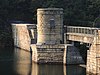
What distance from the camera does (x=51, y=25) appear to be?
52406 mm

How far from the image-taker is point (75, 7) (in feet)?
244

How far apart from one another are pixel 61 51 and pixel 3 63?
698 centimetres

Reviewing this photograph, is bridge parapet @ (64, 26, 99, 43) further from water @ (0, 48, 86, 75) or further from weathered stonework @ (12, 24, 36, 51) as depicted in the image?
weathered stonework @ (12, 24, 36, 51)

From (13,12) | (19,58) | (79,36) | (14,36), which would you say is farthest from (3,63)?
(13,12)

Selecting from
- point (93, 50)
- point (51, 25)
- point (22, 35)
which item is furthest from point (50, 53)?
point (22, 35)

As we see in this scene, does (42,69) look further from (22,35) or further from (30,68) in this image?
(22,35)

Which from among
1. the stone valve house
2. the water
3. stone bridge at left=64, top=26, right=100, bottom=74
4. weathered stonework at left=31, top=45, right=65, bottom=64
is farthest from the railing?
the water

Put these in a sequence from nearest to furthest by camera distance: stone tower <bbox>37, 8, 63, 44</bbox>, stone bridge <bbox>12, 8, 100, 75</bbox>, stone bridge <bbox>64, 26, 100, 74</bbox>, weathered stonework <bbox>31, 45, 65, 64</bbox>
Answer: stone bridge <bbox>64, 26, 100, 74</bbox>, stone bridge <bbox>12, 8, 100, 75</bbox>, weathered stonework <bbox>31, 45, 65, 64</bbox>, stone tower <bbox>37, 8, 63, 44</bbox>

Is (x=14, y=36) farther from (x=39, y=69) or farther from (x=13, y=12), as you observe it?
(x=39, y=69)

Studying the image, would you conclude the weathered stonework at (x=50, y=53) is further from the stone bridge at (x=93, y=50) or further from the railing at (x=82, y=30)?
the stone bridge at (x=93, y=50)

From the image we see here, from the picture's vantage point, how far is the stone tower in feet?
172

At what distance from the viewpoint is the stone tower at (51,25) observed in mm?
52281

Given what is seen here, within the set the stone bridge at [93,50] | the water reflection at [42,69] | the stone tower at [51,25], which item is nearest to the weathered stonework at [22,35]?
the stone tower at [51,25]

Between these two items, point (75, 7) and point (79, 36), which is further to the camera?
point (75, 7)
